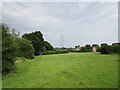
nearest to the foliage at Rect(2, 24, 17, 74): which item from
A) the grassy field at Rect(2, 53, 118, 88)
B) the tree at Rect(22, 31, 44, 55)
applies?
the grassy field at Rect(2, 53, 118, 88)

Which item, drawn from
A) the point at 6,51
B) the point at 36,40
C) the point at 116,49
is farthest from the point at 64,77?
the point at 36,40

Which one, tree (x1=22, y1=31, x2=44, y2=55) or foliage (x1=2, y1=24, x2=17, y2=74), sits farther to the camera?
tree (x1=22, y1=31, x2=44, y2=55)

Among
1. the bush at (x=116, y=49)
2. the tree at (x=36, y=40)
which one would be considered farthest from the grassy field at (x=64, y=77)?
the tree at (x=36, y=40)

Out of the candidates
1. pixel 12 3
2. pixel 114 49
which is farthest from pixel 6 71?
pixel 114 49

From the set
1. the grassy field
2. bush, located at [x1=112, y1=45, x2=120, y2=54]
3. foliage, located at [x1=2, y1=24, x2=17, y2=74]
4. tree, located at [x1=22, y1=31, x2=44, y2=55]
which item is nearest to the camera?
the grassy field

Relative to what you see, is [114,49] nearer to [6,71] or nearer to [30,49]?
[30,49]

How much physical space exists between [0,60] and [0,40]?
1.21 metres

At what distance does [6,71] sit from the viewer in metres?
6.18

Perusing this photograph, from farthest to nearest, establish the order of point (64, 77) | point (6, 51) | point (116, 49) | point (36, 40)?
point (36, 40), point (116, 49), point (6, 51), point (64, 77)

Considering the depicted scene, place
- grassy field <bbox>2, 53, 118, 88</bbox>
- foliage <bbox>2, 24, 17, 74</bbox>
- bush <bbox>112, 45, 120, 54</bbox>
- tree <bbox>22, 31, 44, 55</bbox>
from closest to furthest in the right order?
grassy field <bbox>2, 53, 118, 88</bbox>, foliage <bbox>2, 24, 17, 74</bbox>, bush <bbox>112, 45, 120, 54</bbox>, tree <bbox>22, 31, 44, 55</bbox>

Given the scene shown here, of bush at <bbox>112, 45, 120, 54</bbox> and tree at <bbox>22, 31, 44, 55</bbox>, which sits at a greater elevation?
tree at <bbox>22, 31, 44, 55</bbox>

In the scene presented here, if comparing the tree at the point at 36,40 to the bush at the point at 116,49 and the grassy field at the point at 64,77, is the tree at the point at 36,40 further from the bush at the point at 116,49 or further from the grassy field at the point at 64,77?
the bush at the point at 116,49

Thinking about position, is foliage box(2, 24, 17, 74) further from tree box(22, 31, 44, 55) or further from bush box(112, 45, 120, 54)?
bush box(112, 45, 120, 54)

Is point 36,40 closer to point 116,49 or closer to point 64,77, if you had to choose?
point 116,49
